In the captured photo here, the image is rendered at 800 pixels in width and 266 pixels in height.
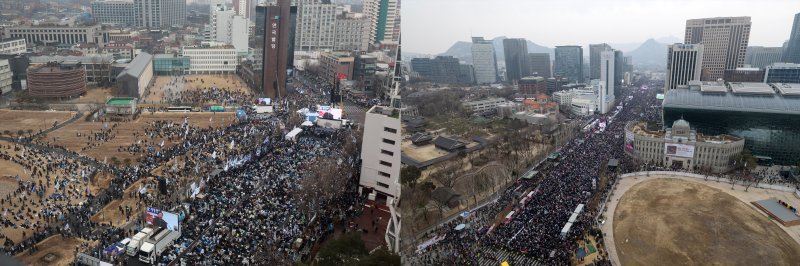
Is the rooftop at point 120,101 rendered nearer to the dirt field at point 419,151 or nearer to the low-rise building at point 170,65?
the low-rise building at point 170,65

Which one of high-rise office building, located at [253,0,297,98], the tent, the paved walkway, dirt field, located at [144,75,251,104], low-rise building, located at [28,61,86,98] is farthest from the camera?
dirt field, located at [144,75,251,104]

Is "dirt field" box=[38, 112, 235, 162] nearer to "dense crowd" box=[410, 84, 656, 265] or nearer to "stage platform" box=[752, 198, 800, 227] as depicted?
"dense crowd" box=[410, 84, 656, 265]

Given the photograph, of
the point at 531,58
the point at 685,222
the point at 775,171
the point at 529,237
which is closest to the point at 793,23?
the point at 531,58

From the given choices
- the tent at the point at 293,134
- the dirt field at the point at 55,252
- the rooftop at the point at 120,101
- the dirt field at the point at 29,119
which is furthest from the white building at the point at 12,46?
the dirt field at the point at 55,252

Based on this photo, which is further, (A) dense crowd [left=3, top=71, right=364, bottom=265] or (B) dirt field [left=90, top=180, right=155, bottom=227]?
(B) dirt field [left=90, top=180, right=155, bottom=227]

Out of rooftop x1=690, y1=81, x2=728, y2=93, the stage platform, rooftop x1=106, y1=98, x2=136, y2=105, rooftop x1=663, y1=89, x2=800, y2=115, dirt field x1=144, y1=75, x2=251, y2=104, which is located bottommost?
the stage platform

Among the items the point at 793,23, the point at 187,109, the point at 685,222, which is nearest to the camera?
the point at 685,222

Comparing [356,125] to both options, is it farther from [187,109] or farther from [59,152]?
[59,152]

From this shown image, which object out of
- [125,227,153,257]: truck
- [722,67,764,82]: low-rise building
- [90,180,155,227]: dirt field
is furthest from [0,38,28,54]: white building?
[722,67,764,82]: low-rise building
